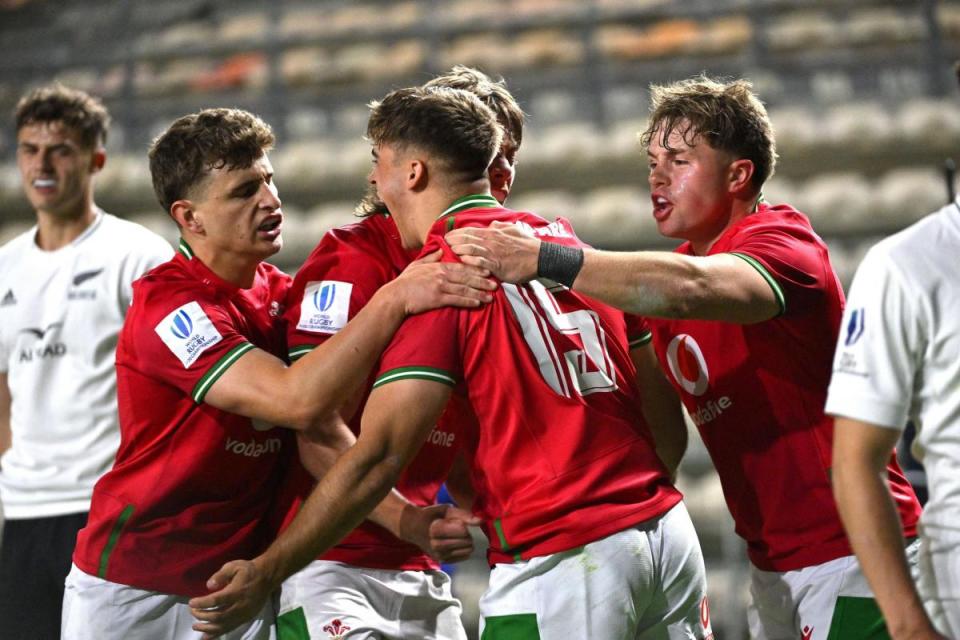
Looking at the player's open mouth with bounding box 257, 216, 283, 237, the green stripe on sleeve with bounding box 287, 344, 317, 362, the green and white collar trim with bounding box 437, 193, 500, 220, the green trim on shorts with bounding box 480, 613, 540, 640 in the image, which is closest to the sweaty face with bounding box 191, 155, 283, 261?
the player's open mouth with bounding box 257, 216, 283, 237

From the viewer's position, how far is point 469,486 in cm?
325

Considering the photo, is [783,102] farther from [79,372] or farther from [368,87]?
[79,372]

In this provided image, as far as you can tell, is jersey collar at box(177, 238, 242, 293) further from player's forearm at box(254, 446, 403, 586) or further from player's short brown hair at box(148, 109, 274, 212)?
player's forearm at box(254, 446, 403, 586)

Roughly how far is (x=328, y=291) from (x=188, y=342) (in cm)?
38

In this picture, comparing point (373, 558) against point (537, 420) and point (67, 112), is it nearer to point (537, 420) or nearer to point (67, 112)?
point (537, 420)

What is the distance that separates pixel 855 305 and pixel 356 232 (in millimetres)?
1451

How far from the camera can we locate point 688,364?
2.96 meters

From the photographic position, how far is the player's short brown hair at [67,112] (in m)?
4.47

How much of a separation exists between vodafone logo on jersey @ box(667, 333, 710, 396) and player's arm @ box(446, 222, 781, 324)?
0.36 meters

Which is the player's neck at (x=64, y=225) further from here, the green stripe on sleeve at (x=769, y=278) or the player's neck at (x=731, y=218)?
the green stripe on sleeve at (x=769, y=278)

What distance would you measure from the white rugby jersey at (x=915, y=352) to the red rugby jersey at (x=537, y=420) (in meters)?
0.58

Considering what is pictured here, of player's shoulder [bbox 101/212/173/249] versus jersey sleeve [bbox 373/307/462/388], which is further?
player's shoulder [bbox 101/212/173/249]

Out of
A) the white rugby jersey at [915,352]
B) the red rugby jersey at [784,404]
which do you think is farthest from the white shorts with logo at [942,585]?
the red rugby jersey at [784,404]

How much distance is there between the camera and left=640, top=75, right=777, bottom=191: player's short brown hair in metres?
3.09
